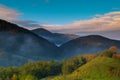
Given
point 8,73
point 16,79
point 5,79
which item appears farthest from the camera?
point 8,73

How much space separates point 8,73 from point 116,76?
198 ft

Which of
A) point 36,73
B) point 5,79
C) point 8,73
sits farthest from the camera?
point 36,73

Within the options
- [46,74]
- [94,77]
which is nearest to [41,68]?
[46,74]

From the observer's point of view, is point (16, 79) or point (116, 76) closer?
point (16, 79)

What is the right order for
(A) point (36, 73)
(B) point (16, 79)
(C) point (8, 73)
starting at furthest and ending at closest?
(A) point (36, 73)
(C) point (8, 73)
(B) point (16, 79)

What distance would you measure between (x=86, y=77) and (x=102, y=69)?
2011 cm

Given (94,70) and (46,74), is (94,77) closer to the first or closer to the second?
(94,70)

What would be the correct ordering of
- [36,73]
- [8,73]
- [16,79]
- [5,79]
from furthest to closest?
1. [36,73]
2. [8,73]
3. [5,79]
4. [16,79]

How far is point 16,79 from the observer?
155625 millimetres

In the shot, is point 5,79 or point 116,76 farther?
point 116,76

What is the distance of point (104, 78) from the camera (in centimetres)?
17525

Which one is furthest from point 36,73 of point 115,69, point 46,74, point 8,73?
point 115,69

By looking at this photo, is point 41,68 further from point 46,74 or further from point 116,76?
point 116,76

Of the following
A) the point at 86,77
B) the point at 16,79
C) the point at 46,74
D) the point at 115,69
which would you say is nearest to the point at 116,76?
the point at 115,69
